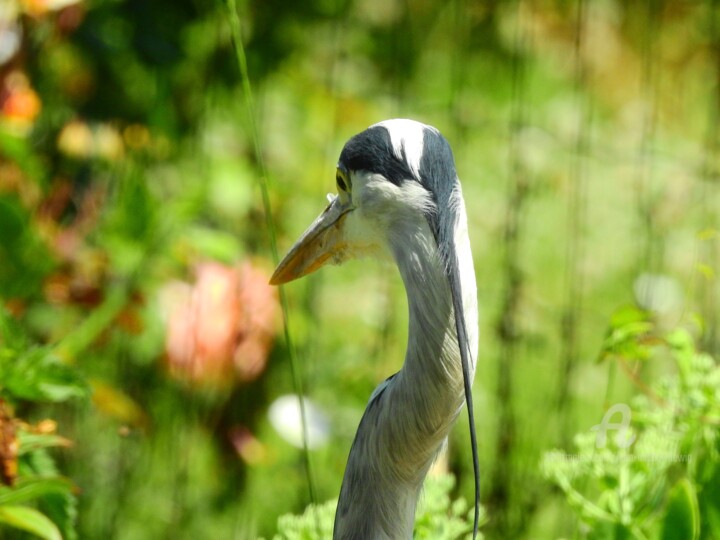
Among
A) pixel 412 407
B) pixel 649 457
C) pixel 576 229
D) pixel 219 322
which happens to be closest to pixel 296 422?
pixel 219 322

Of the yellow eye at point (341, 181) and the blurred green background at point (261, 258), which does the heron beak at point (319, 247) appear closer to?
the yellow eye at point (341, 181)

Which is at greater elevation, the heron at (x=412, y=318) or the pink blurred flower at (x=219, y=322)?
the heron at (x=412, y=318)

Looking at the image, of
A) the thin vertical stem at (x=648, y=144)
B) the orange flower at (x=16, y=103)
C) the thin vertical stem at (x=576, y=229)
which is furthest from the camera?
the thin vertical stem at (x=648, y=144)

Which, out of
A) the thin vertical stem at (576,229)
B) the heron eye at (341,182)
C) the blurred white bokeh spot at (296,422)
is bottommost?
the blurred white bokeh spot at (296,422)

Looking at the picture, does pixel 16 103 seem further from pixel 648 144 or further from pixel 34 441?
pixel 648 144

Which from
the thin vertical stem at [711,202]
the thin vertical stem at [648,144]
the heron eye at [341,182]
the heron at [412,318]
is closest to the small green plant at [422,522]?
the heron at [412,318]

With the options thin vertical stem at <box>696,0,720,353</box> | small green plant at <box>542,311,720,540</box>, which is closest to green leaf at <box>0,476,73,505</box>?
small green plant at <box>542,311,720,540</box>

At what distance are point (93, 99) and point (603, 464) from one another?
110cm

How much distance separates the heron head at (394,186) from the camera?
85cm

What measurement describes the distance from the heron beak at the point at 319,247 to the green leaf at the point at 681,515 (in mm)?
378

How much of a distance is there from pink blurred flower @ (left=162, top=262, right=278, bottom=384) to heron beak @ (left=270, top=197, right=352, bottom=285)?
0.60 meters

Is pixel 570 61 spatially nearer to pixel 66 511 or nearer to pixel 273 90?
pixel 273 90

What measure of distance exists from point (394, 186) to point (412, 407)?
181 millimetres

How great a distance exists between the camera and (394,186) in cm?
87
